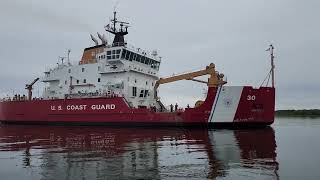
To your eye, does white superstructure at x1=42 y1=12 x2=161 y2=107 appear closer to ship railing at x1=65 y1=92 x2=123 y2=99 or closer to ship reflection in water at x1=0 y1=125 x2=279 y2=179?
ship railing at x1=65 y1=92 x2=123 y2=99

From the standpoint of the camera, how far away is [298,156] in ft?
35.3

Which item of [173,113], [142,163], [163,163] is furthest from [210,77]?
[142,163]

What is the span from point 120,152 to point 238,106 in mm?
12148

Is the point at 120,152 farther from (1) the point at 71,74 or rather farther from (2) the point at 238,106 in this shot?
(1) the point at 71,74

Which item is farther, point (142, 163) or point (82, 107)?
point (82, 107)

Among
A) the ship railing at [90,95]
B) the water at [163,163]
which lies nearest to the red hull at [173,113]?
the ship railing at [90,95]

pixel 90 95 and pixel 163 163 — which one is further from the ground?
pixel 90 95

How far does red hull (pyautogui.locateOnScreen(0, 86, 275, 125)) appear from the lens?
2239 centimetres

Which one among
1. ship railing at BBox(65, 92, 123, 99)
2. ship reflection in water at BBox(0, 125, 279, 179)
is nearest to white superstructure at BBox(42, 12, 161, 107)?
ship railing at BBox(65, 92, 123, 99)

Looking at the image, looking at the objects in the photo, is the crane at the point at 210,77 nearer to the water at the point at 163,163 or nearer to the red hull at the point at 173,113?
the red hull at the point at 173,113

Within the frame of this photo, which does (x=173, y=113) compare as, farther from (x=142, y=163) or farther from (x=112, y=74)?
(x=142, y=163)

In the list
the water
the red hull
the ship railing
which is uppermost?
the ship railing

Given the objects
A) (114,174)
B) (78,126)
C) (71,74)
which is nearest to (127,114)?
(78,126)

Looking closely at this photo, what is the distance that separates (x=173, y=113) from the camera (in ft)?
77.9
